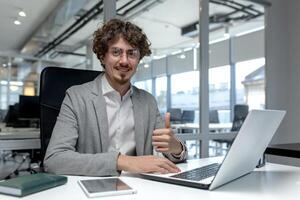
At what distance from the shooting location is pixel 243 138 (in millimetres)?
798

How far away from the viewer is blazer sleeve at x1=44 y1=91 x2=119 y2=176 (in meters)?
0.98

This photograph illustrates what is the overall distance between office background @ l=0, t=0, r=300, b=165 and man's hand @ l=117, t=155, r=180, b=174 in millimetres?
1324

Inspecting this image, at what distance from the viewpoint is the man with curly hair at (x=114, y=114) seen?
1.15 meters

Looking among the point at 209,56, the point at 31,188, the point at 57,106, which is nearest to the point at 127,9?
the point at 209,56

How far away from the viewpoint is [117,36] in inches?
54.7

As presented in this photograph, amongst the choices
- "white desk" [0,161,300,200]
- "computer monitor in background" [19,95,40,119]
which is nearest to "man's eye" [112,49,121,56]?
"white desk" [0,161,300,200]

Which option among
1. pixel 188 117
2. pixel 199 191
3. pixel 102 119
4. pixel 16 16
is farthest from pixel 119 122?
pixel 188 117

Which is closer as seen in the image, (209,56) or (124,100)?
(124,100)

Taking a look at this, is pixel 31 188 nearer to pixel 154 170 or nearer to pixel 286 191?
pixel 154 170

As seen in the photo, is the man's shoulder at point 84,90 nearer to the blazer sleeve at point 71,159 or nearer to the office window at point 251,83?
the blazer sleeve at point 71,159

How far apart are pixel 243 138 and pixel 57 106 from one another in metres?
0.98

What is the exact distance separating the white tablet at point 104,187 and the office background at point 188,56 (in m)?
1.47

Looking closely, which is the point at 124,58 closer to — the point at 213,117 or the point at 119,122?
the point at 119,122

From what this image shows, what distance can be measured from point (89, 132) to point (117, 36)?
45 centimetres
